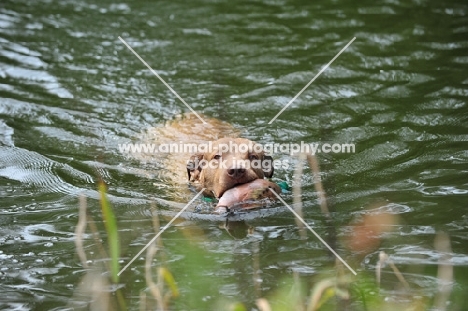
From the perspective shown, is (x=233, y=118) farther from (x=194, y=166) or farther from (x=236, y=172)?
(x=236, y=172)

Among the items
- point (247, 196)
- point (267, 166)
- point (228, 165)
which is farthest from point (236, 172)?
point (267, 166)

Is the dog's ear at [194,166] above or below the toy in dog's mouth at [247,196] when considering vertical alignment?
above

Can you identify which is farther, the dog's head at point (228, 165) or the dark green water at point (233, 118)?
the dog's head at point (228, 165)

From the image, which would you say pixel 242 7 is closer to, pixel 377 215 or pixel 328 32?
pixel 328 32

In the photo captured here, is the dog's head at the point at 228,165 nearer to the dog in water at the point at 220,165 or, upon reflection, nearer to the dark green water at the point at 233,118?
the dog in water at the point at 220,165

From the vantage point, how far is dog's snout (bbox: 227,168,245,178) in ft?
23.1

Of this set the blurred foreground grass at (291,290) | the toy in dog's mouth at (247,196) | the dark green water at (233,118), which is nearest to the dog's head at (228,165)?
the toy in dog's mouth at (247,196)

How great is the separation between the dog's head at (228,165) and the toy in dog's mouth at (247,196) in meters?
0.16

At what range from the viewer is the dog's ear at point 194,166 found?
790 cm

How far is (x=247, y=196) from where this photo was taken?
22.5 ft

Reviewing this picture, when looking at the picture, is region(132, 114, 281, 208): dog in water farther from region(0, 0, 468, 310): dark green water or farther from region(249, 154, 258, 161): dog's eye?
region(0, 0, 468, 310): dark green water

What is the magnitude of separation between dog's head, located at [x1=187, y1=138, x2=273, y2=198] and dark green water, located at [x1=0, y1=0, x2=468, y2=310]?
1.55 ft

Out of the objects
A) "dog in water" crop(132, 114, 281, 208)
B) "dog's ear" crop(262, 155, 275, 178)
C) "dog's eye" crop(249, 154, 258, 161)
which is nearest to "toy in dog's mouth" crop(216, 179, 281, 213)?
"dog in water" crop(132, 114, 281, 208)

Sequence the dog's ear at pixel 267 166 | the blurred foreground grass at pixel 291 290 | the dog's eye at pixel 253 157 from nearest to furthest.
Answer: the blurred foreground grass at pixel 291 290 < the dog's eye at pixel 253 157 < the dog's ear at pixel 267 166
